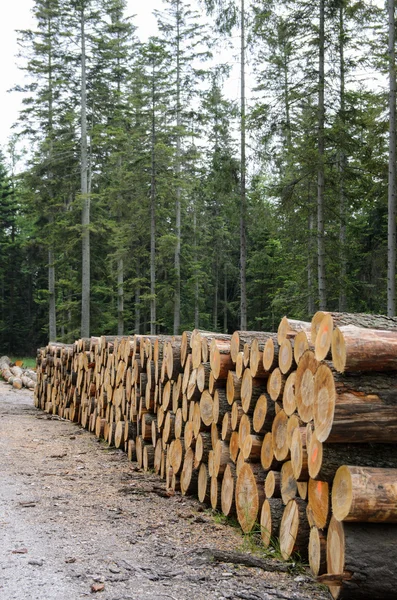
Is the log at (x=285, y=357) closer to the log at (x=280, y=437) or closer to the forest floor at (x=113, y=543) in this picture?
the log at (x=280, y=437)

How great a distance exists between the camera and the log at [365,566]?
3203 mm

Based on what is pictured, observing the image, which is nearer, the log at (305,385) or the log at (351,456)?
the log at (351,456)

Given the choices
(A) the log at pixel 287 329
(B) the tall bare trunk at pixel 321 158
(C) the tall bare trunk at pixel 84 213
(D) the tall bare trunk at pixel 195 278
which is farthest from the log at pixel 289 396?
(D) the tall bare trunk at pixel 195 278

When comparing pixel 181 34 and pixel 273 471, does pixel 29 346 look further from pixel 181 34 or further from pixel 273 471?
pixel 273 471

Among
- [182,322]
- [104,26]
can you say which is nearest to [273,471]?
[104,26]

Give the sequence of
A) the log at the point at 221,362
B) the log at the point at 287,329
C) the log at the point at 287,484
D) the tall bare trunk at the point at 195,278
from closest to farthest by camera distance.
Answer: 1. the log at the point at 287,484
2. the log at the point at 287,329
3. the log at the point at 221,362
4. the tall bare trunk at the point at 195,278

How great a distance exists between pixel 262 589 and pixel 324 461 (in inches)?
33.0

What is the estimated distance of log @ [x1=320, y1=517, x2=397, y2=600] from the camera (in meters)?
3.20

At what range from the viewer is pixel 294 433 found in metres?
4.09

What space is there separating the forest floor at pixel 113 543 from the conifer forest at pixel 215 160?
27.5 ft

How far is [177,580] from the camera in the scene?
11.9ft

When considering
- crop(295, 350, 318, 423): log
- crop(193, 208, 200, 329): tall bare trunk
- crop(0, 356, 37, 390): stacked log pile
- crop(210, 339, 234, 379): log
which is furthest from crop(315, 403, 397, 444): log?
crop(193, 208, 200, 329): tall bare trunk

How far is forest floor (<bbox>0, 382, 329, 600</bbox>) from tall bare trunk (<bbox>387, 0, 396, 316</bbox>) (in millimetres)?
7561

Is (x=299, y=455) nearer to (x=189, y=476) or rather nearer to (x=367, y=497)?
(x=367, y=497)
